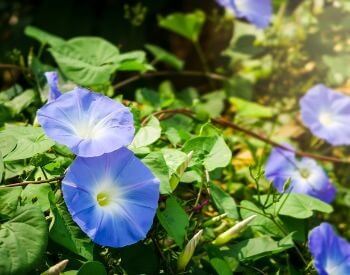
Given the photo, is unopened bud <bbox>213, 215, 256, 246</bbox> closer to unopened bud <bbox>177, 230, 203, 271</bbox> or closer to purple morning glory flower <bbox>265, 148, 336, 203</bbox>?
unopened bud <bbox>177, 230, 203, 271</bbox>

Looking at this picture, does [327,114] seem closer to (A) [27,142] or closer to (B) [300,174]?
(B) [300,174]

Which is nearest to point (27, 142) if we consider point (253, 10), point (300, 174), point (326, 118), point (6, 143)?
point (6, 143)

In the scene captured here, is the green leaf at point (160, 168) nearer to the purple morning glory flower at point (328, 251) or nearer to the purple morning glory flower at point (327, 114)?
the purple morning glory flower at point (328, 251)

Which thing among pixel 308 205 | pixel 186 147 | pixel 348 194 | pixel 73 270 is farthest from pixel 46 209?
pixel 348 194

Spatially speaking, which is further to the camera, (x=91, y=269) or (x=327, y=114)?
(x=327, y=114)

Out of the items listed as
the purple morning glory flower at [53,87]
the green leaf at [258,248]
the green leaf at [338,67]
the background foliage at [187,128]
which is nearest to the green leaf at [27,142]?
the background foliage at [187,128]

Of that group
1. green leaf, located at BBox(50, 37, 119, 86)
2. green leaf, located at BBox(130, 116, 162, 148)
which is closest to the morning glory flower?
green leaf, located at BBox(130, 116, 162, 148)

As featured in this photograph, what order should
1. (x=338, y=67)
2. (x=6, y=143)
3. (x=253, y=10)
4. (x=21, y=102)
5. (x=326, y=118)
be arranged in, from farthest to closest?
(x=338, y=67) < (x=253, y=10) < (x=326, y=118) < (x=21, y=102) < (x=6, y=143)
